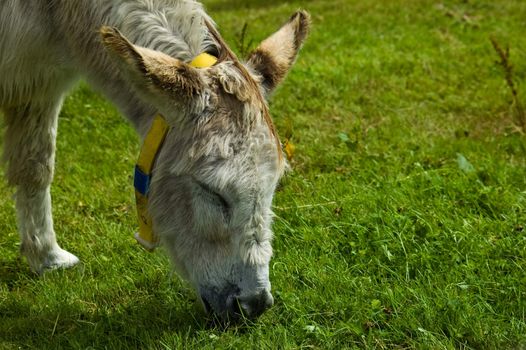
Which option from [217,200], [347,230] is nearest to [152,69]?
[217,200]

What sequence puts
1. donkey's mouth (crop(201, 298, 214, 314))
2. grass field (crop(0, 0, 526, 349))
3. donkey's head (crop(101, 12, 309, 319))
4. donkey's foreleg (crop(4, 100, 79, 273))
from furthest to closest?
1. donkey's foreleg (crop(4, 100, 79, 273))
2. grass field (crop(0, 0, 526, 349))
3. donkey's mouth (crop(201, 298, 214, 314))
4. donkey's head (crop(101, 12, 309, 319))

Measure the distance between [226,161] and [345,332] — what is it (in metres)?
1.04

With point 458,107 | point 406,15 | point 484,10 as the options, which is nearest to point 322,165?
point 458,107

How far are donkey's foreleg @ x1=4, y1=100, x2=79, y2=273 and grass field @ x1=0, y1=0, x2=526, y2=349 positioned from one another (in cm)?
18

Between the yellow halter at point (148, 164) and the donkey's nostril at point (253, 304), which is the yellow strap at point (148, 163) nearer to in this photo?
the yellow halter at point (148, 164)

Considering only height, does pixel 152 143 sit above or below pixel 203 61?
below

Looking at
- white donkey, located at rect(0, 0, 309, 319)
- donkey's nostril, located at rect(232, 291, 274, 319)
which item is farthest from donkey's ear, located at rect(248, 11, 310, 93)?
donkey's nostril, located at rect(232, 291, 274, 319)

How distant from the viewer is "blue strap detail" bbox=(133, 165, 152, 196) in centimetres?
391

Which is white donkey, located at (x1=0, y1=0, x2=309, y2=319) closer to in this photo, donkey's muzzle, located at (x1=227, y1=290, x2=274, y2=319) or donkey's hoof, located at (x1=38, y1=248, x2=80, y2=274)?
donkey's muzzle, located at (x1=227, y1=290, x2=274, y2=319)

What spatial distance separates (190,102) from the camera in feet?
11.9

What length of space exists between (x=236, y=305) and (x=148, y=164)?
2.55ft

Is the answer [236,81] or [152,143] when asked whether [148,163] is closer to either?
[152,143]

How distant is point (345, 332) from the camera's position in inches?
155

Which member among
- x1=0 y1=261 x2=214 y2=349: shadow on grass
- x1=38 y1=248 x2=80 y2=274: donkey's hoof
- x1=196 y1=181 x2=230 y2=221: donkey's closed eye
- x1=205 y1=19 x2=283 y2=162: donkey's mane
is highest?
x1=205 y1=19 x2=283 y2=162: donkey's mane
